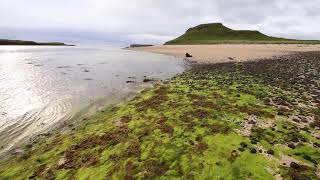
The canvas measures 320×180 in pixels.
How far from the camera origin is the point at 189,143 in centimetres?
1248

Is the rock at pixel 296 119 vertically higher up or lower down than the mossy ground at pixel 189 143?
higher up

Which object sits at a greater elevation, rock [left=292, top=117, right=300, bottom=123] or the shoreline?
rock [left=292, top=117, right=300, bottom=123]

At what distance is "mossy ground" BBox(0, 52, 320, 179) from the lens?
10.3m

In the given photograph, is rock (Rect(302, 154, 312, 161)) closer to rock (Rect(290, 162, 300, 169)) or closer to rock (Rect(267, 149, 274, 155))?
rock (Rect(290, 162, 300, 169))

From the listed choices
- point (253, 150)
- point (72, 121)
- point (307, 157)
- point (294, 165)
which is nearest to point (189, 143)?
point (253, 150)

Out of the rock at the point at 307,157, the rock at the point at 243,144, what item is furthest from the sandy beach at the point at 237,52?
the rock at the point at 307,157

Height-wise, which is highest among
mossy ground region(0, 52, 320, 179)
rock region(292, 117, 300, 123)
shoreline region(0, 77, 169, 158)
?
rock region(292, 117, 300, 123)

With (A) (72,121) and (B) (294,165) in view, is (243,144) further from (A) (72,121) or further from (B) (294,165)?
(A) (72,121)

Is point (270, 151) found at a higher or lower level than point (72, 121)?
higher

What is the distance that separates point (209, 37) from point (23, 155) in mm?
187844

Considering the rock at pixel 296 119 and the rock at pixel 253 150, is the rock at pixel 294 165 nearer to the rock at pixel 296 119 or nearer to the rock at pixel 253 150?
the rock at pixel 253 150

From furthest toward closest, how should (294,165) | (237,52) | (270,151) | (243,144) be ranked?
(237,52) → (243,144) → (270,151) → (294,165)

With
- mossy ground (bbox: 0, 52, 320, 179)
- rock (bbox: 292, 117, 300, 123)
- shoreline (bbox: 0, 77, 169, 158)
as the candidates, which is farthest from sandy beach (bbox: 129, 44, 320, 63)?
rock (bbox: 292, 117, 300, 123)

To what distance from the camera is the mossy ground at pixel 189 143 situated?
406 inches
